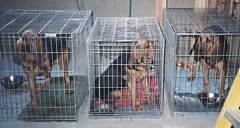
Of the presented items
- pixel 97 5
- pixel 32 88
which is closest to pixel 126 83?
pixel 32 88

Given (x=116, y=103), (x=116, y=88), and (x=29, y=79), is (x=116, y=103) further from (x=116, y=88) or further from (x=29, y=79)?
(x=29, y=79)

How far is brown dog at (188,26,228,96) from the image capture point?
2.91m

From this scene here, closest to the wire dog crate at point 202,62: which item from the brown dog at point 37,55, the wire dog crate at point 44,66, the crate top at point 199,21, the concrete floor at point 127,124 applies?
the crate top at point 199,21

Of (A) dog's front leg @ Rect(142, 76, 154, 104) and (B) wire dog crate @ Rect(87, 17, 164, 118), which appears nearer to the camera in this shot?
(B) wire dog crate @ Rect(87, 17, 164, 118)

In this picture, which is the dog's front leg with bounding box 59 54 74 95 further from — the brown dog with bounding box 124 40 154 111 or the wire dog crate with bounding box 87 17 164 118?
the brown dog with bounding box 124 40 154 111

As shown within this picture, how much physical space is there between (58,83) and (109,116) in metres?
0.69

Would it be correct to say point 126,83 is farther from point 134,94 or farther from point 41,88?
point 41,88

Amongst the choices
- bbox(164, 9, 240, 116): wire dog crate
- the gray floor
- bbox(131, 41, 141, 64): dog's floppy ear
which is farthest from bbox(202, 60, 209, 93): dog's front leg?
bbox(131, 41, 141, 64): dog's floppy ear

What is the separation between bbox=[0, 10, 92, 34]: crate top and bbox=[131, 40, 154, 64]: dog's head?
19.6 inches

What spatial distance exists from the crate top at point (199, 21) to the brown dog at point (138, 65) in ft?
0.97

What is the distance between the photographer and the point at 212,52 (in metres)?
2.95

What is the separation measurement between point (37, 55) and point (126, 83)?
0.79m

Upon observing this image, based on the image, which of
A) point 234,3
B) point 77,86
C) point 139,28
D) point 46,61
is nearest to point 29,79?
point 46,61

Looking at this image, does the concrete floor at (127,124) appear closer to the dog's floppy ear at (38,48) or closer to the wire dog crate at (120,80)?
the wire dog crate at (120,80)
